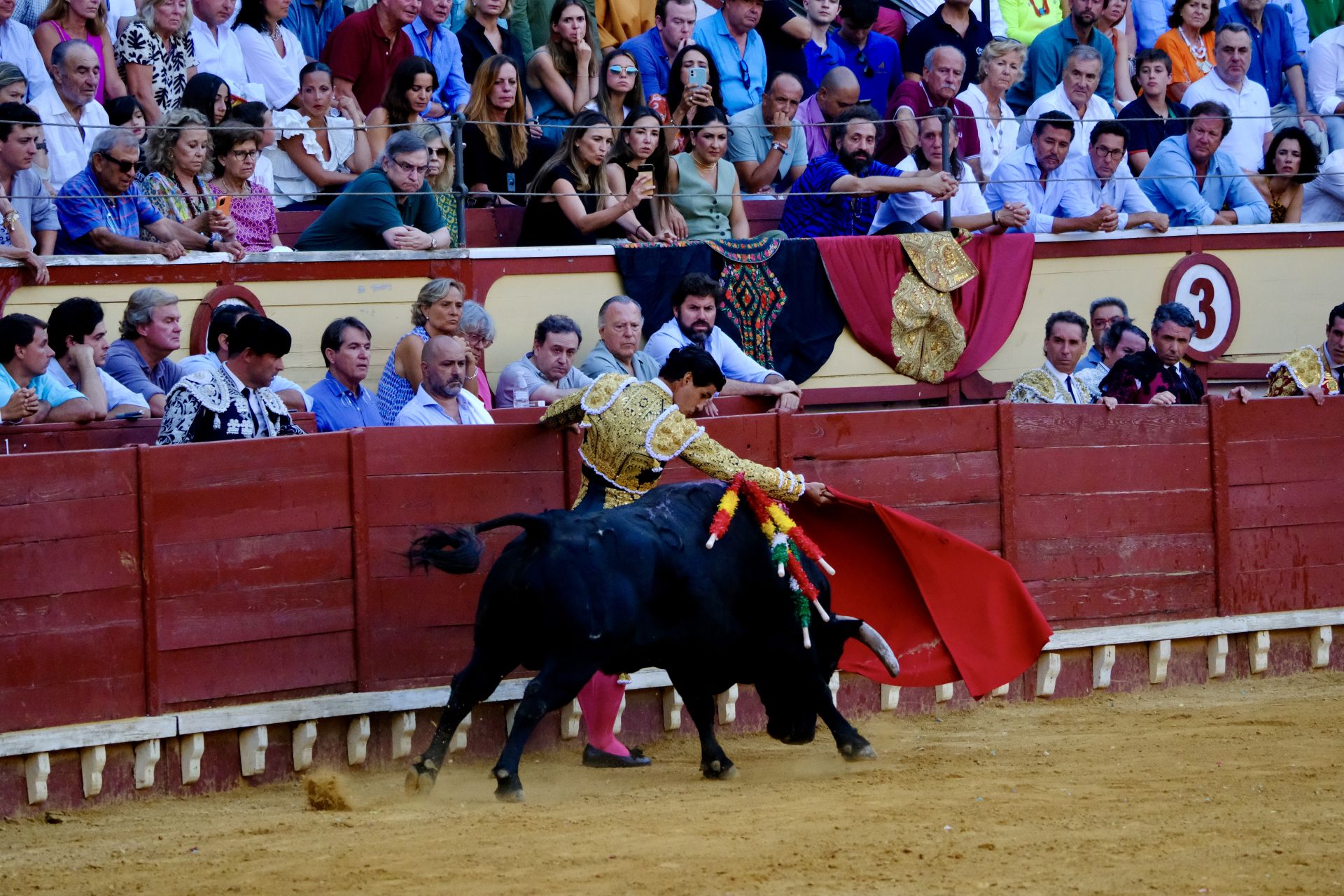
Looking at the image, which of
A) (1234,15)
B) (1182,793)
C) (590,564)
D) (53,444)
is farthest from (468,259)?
(1234,15)

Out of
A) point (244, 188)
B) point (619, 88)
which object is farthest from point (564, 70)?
point (244, 188)

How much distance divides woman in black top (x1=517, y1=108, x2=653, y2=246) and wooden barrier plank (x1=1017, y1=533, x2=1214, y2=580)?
7.72ft

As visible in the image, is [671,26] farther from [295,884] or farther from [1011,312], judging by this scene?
[295,884]

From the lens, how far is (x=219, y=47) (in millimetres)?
8172

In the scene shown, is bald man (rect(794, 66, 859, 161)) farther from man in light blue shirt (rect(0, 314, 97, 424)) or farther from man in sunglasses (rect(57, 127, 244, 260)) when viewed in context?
man in light blue shirt (rect(0, 314, 97, 424))

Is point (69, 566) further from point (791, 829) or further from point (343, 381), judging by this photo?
point (791, 829)

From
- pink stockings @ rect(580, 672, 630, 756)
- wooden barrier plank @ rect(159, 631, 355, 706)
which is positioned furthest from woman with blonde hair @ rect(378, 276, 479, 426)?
pink stockings @ rect(580, 672, 630, 756)

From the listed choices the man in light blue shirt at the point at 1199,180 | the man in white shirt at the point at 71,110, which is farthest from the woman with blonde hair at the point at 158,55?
the man in light blue shirt at the point at 1199,180

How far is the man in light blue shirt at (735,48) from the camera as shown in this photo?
372 inches

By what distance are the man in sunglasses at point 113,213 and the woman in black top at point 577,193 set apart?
162cm

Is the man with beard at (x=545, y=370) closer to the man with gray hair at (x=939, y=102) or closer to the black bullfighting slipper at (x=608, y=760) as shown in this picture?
the black bullfighting slipper at (x=608, y=760)

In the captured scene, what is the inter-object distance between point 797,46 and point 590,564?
534 cm

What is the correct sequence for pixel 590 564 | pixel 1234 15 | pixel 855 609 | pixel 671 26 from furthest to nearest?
pixel 1234 15, pixel 671 26, pixel 855 609, pixel 590 564

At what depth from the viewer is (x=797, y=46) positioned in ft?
32.7
